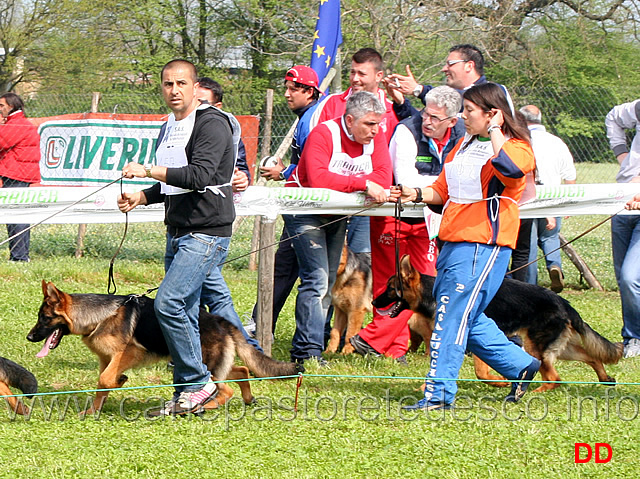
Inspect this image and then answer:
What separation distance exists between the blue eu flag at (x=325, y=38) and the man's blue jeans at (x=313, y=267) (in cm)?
354

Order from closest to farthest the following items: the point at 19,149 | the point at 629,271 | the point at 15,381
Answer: the point at 15,381
the point at 629,271
the point at 19,149

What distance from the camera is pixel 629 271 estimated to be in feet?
22.9

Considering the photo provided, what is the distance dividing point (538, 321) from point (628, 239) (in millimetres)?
1923

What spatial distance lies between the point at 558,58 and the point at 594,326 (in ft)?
49.1

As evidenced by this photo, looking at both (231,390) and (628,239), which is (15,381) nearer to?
(231,390)

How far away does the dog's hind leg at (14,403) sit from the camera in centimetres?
465

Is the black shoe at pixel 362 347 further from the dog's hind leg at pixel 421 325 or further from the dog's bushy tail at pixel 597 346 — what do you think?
the dog's bushy tail at pixel 597 346

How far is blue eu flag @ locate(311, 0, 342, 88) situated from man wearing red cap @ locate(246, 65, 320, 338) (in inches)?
101

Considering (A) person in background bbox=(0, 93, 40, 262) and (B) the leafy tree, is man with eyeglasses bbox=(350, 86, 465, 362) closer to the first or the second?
(A) person in background bbox=(0, 93, 40, 262)

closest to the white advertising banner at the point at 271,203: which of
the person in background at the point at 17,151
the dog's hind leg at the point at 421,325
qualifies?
the dog's hind leg at the point at 421,325

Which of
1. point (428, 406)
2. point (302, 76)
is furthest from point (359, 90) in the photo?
point (428, 406)

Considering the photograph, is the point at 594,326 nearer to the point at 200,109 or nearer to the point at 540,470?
the point at 540,470

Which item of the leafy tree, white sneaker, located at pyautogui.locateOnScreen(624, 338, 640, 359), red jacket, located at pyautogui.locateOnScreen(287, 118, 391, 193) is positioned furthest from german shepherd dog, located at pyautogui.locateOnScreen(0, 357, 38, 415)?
the leafy tree

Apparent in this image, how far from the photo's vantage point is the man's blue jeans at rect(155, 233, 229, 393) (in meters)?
4.51
